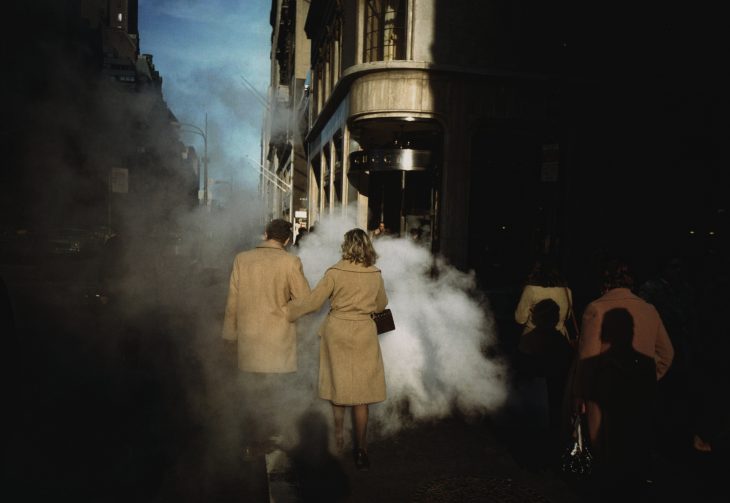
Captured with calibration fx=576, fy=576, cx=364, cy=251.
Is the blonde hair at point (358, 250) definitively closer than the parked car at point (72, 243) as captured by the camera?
Yes

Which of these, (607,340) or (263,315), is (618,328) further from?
(263,315)

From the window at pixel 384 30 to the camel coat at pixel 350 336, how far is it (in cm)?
1053

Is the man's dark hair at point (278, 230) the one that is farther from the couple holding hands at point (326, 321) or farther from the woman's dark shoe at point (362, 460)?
the woman's dark shoe at point (362, 460)

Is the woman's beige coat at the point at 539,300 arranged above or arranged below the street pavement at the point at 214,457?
above

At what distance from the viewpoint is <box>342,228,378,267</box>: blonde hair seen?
442 cm

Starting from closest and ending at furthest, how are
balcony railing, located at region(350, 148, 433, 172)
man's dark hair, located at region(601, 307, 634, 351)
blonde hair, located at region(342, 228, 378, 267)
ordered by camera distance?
man's dark hair, located at region(601, 307, 634, 351) < blonde hair, located at region(342, 228, 378, 267) < balcony railing, located at region(350, 148, 433, 172)

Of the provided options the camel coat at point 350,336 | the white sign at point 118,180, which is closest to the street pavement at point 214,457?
the camel coat at point 350,336

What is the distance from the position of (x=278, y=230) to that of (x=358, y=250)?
0.69 meters

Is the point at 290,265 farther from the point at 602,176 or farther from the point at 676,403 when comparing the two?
the point at 602,176

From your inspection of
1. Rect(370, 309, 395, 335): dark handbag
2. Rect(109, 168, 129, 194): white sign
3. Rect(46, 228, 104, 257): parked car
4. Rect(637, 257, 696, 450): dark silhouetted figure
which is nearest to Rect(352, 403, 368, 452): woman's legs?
Rect(370, 309, 395, 335): dark handbag

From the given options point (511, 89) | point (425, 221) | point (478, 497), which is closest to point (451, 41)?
point (511, 89)

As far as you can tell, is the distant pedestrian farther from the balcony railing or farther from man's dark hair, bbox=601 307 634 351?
the balcony railing

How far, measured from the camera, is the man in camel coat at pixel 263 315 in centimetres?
446

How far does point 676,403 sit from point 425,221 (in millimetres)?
8924
